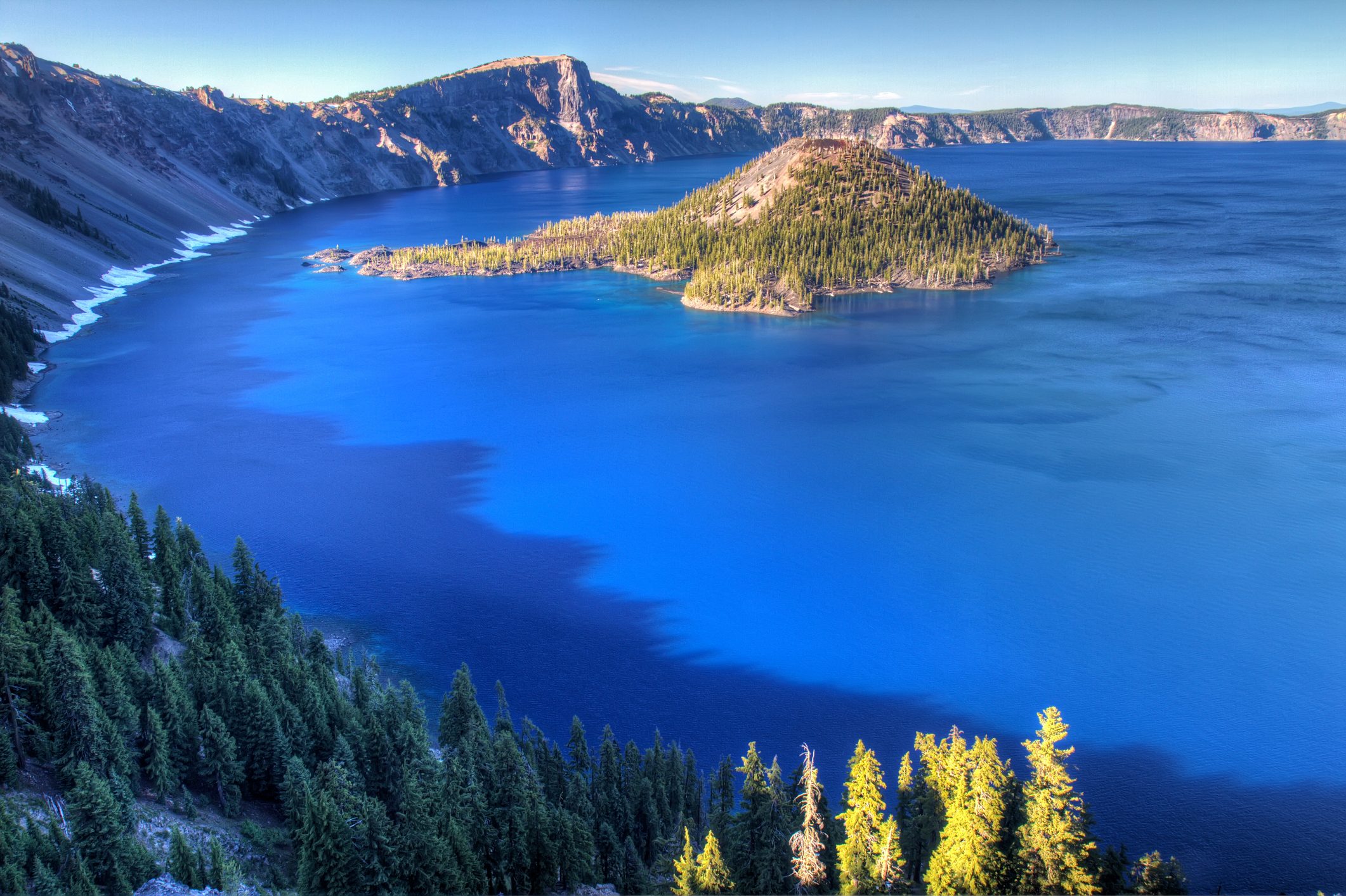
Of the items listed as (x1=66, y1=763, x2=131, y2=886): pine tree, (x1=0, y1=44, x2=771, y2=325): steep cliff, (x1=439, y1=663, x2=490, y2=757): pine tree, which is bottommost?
(x1=439, y1=663, x2=490, y2=757): pine tree

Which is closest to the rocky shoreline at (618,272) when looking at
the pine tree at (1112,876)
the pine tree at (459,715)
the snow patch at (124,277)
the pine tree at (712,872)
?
the snow patch at (124,277)

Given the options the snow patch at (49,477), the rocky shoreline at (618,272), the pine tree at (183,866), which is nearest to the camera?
the pine tree at (183,866)

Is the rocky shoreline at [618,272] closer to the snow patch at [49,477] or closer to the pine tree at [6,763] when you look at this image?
the snow patch at [49,477]

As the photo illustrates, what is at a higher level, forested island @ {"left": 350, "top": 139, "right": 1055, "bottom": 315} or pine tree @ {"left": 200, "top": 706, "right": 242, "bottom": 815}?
forested island @ {"left": 350, "top": 139, "right": 1055, "bottom": 315}

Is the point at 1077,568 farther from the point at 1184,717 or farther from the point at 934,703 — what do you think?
the point at 934,703

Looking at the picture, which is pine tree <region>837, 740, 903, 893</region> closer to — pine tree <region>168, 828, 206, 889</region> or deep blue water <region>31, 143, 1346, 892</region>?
deep blue water <region>31, 143, 1346, 892</region>

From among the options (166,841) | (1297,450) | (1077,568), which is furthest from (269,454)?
(1297,450)

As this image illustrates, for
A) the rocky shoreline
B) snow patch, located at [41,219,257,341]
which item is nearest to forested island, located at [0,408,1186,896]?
snow patch, located at [41,219,257,341]

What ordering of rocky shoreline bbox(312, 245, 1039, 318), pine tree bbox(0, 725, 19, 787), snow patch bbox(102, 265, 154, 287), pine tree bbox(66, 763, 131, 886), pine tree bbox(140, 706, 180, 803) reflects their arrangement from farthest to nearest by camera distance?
snow patch bbox(102, 265, 154, 287)
rocky shoreline bbox(312, 245, 1039, 318)
pine tree bbox(140, 706, 180, 803)
pine tree bbox(0, 725, 19, 787)
pine tree bbox(66, 763, 131, 886)
